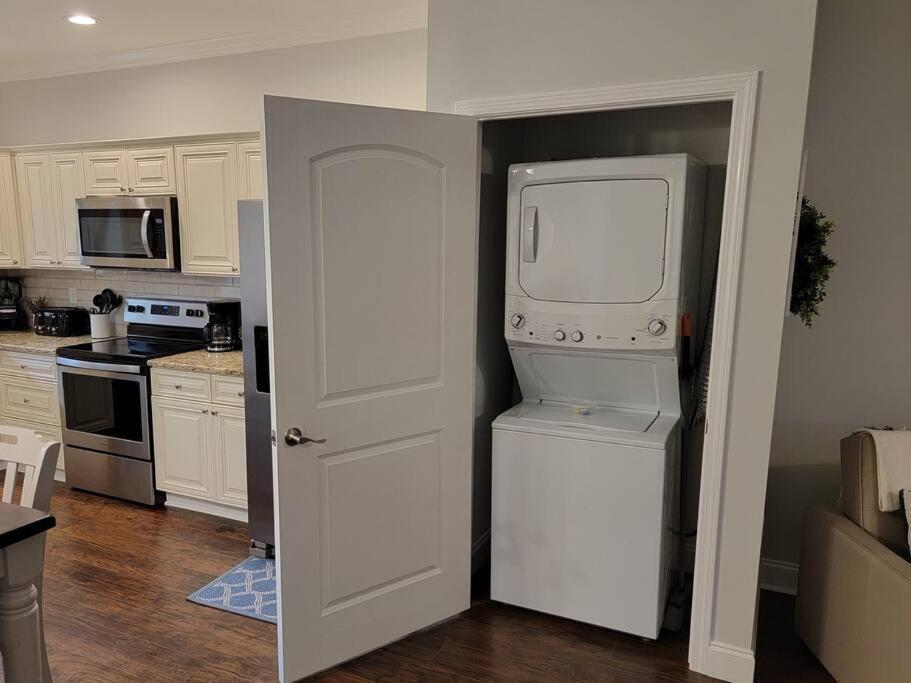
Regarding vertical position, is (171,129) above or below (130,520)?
above

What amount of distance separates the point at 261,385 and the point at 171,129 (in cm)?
208

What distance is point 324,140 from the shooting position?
209 cm

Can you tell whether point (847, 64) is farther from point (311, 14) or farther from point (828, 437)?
point (311, 14)

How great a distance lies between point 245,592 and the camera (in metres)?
2.86

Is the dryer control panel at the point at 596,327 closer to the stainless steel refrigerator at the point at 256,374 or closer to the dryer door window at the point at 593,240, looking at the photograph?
the dryer door window at the point at 593,240

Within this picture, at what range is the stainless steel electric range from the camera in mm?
3666

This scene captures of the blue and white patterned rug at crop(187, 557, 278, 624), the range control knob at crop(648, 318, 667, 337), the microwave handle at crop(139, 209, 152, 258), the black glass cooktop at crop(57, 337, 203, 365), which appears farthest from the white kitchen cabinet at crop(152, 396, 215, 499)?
the range control knob at crop(648, 318, 667, 337)

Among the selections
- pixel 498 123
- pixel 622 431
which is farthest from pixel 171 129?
pixel 622 431

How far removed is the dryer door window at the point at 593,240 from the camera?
2354 mm

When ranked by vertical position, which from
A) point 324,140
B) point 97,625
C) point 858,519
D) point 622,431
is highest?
point 324,140

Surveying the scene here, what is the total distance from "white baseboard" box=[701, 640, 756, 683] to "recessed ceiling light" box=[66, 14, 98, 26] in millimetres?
4040

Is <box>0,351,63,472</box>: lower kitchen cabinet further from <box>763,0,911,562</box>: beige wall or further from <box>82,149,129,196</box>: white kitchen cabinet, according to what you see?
<box>763,0,911,562</box>: beige wall

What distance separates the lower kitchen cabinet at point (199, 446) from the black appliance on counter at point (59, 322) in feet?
4.19

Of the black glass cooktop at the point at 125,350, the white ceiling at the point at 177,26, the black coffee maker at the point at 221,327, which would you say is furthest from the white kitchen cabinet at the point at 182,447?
the white ceiling at the point at 177,26
